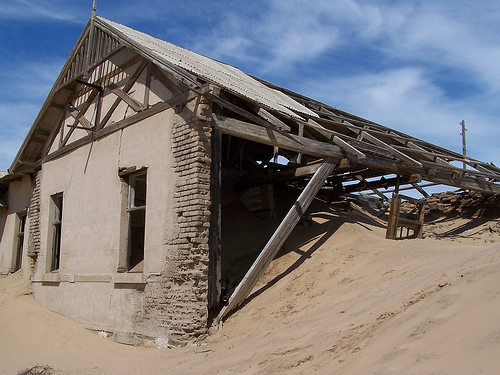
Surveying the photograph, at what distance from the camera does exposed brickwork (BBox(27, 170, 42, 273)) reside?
1224 cm

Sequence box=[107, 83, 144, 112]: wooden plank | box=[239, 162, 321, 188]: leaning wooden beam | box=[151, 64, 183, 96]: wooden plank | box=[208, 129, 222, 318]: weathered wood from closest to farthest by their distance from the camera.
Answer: box=[208, 129, 222, 318]: weathered wood
box=[151, 64, 183, 96]: wooden plank
box=[107, 83, 144, 112]: wooden plank
box=[239, 162, 321, 188]: leaning wooden beam

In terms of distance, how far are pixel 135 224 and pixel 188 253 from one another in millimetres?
6005

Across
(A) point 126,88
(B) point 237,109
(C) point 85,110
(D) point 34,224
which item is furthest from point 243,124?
(D) point 34,224

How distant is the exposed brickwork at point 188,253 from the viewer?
7168 mm

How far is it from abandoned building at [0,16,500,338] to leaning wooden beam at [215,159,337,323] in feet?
0.10

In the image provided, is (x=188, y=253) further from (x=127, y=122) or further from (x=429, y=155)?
(x=429, y=155)

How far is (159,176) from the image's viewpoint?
808 centimetres

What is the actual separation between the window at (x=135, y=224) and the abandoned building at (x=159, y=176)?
0.04 metres

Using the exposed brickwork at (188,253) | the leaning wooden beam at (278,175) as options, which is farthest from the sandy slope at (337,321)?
the leaning wooden beam at (278,175)

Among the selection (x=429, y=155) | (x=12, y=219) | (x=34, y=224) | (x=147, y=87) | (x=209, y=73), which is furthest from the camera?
(x=12, y=219)

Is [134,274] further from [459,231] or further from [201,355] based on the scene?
[459,231]

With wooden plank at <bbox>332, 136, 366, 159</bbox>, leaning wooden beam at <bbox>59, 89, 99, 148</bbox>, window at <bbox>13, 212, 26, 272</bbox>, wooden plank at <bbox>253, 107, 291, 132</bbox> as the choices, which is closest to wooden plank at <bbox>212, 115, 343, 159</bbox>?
wooden plank at <bbox>332, 136, 366, 159</bbox>

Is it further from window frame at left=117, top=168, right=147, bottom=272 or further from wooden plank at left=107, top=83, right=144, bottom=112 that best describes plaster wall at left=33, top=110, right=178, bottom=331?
wooden plank at left=107, top=83, right=144, bottom=112

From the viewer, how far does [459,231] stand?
44.2ft
